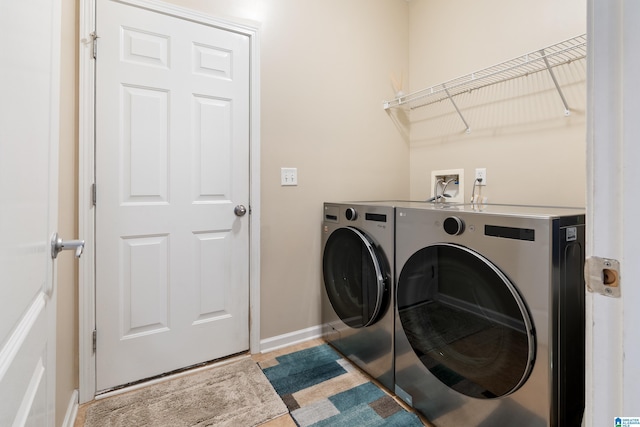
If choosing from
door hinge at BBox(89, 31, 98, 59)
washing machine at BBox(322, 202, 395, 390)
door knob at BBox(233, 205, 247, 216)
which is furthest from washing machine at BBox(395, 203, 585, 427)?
door hinge at BBox(89, 31, 98, 59)

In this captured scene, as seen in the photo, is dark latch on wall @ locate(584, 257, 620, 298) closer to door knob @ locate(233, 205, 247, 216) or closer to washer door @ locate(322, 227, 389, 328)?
washer door @ locate(322, 227, 389, 328)

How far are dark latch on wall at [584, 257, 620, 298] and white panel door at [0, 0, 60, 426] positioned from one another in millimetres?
843

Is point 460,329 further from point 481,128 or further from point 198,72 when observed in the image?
point 198,72

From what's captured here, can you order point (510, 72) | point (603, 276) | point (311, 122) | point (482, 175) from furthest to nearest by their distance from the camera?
1. point (311, 122)
2. point (482, 175)
3. point (510, 72)
4. point (603, 276)

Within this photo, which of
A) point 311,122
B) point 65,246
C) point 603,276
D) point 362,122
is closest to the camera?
point 603,276

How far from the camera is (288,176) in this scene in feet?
6.68

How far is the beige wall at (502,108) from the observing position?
158cm

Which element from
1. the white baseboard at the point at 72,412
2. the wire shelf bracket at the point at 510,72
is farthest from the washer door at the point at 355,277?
the white baseboard at the point at 72,412

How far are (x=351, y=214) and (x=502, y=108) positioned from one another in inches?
43.9

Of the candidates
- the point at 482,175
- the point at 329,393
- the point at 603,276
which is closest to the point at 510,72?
the point at 482,175

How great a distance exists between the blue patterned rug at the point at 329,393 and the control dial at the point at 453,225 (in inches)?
34.4

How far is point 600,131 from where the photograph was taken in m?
0.45

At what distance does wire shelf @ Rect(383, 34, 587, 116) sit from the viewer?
4.96ft

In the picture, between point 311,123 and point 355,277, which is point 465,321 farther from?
point 311,123
